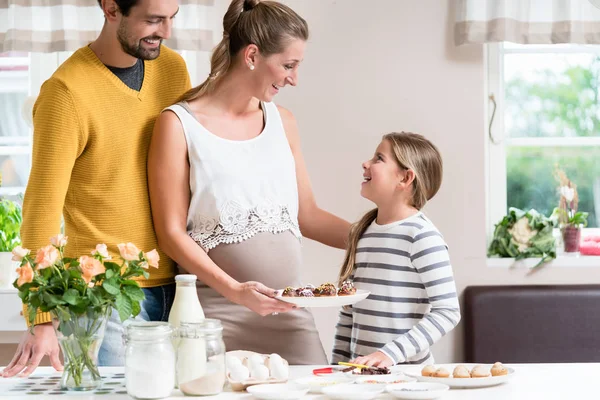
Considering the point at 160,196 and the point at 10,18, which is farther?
the point at 10,18

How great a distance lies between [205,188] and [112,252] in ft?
0.98

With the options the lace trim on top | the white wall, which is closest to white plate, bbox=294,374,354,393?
the lace trim on top

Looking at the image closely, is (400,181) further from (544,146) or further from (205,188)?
(544,146)

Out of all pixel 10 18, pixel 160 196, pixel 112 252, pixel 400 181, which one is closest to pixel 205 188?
pixel 160 196

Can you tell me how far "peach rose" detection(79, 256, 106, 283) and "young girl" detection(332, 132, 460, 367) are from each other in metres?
0.74

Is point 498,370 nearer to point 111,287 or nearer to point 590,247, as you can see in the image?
point 111,287

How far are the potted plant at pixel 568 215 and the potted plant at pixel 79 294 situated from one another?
94.4 inches

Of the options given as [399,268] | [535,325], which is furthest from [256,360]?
[535,325]

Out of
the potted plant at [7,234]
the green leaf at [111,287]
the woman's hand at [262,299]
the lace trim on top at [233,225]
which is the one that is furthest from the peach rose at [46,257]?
the potted plant at [7,234]

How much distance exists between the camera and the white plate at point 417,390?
1492mm

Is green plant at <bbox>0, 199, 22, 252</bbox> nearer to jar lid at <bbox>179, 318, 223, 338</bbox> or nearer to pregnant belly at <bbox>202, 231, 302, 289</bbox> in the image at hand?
pregnant belly at <bbox>202, 231, 302, 289</bbox>

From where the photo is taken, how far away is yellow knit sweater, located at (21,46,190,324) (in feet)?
6.51

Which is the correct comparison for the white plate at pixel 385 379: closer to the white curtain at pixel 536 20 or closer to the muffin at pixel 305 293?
the muffin at pixel 305 293

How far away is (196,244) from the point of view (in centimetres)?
215
